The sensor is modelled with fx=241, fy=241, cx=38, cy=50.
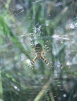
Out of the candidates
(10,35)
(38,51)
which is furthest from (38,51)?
(10,35)

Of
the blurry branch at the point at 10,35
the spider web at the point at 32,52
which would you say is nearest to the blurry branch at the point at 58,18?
the spider web at the point at 32,52

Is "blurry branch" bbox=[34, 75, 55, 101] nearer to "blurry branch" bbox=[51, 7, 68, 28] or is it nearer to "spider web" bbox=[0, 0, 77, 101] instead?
"spider web" bbox=[0, 0, 77, 101]

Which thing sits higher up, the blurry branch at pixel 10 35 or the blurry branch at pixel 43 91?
the blurry branch at pixel 10 35

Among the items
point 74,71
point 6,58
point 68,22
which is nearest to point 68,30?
point 68,22

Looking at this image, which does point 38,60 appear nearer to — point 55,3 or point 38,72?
point 38,72

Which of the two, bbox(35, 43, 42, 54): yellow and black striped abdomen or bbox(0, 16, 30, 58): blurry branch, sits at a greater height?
bbox(0, 16, 30, 58): blurry branch

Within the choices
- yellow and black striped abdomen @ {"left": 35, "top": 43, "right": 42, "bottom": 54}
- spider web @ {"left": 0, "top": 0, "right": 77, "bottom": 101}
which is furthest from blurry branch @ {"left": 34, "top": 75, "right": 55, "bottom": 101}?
yellow and black striped abdomen @ {"left": 35, "top": 43, "right": 42, "bottom": 54}

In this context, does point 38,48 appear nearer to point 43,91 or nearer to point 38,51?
point 38,51

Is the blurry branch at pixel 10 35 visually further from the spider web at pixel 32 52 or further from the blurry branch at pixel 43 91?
the blurry branch at pixel 43 91
